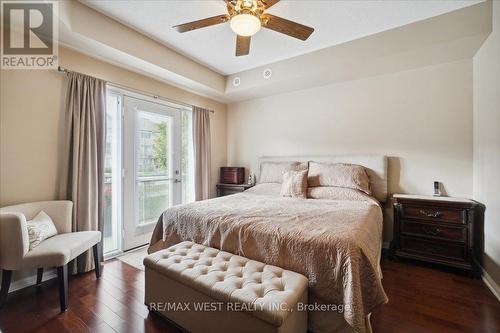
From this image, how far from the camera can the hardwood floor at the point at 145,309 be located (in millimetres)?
1630

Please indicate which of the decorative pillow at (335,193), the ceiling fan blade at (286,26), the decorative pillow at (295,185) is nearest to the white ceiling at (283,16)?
the ceiling fan blade at (286,26)

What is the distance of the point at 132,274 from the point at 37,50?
254 centimetres

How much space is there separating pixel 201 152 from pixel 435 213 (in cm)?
345

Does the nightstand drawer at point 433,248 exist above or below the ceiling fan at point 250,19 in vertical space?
below

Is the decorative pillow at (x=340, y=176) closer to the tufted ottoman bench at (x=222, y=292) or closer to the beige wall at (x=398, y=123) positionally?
the beige wall at (x=398, y=123)

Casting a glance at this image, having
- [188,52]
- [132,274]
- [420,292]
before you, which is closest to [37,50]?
[188,52]

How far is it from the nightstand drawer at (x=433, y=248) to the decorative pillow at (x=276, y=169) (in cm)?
158

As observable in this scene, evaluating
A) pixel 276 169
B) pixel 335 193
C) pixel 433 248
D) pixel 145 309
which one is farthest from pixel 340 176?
pixel 145 309

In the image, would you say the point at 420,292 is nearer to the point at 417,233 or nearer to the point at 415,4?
the point at 417,233

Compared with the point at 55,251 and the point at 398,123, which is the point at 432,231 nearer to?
the point at 398,123

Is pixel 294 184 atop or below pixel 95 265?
atop

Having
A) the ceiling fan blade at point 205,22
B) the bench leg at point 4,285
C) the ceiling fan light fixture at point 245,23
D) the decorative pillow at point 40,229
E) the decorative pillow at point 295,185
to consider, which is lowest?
the bench leg at point 4,285

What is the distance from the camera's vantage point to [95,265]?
2.35 metres

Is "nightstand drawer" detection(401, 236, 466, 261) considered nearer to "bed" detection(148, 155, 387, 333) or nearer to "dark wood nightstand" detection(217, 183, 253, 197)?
"bed" detection(148, 155, 387, 333)
